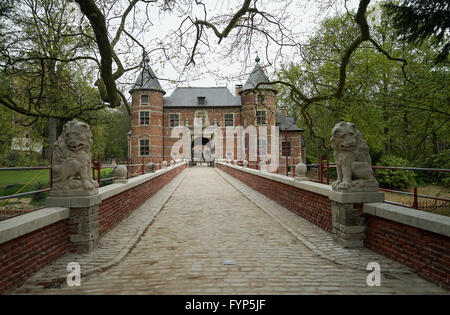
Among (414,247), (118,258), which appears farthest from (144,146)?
(414,247)

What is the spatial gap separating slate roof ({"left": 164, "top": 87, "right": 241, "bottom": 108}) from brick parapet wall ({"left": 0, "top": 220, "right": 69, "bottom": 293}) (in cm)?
3349

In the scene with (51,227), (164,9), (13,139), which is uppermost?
(164,9)

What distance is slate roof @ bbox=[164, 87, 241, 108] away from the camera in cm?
3681

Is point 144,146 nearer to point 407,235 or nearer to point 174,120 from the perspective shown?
point 174,120

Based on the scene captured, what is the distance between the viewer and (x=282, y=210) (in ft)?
24.2

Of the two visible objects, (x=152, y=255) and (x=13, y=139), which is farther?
(x=13, y=139)

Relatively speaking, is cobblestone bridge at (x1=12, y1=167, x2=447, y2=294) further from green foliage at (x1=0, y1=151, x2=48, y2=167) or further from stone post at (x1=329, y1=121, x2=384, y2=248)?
green foliage at (x1=0, y1=151, x2=48, y2=167)

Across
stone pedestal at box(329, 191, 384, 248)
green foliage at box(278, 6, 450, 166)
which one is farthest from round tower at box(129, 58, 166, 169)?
stone pedestal at box(329, 191, 384, 248)

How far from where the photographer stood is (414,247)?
3.36 metres

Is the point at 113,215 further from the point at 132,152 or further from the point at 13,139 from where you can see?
the point at 132,152

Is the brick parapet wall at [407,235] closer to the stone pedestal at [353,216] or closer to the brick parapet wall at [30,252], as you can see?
the stone pedestal at [353,216]
